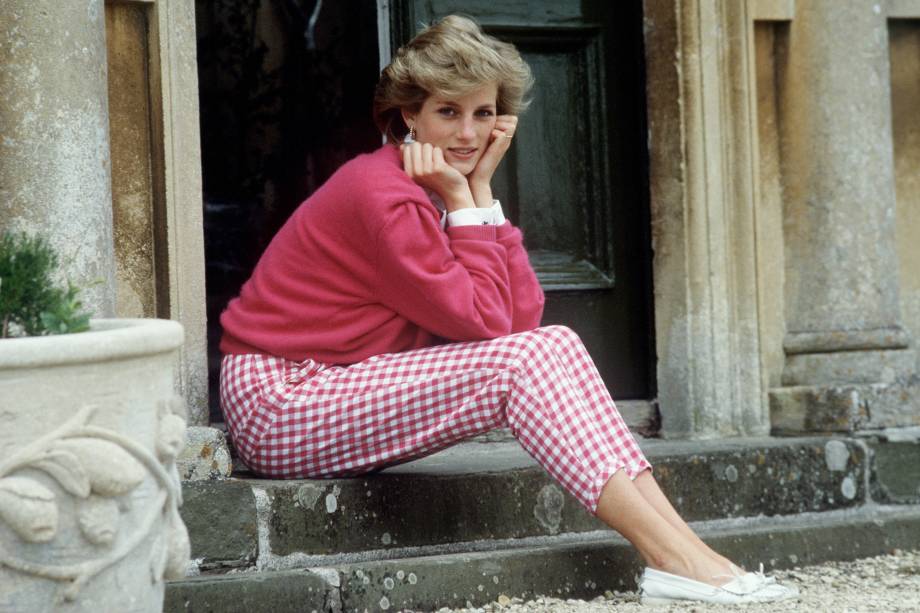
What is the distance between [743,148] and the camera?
176 inches

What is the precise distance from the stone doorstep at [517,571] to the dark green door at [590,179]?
2.94 ft

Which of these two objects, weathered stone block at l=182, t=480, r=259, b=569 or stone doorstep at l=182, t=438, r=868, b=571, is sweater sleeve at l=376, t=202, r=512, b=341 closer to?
stone doorstep at l=182, t=438, r=868, b=571

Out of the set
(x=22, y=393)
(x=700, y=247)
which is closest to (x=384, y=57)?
(x=700, y=247)

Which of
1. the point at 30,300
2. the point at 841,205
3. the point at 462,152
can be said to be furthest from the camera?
the point at 841,205

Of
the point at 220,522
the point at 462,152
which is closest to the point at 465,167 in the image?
the point at 462,152

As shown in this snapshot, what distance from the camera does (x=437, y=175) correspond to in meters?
3.40

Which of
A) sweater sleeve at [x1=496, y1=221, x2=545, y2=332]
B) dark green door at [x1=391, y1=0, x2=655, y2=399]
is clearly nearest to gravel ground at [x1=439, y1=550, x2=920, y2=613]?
sweater sleeve at [x1=496, y1=221, x2=545, y2=332]

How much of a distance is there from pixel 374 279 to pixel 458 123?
47cm

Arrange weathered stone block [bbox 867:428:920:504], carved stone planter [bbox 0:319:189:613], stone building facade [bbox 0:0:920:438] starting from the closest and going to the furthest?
carved stone planter [bbox 0:319:189:613]
weathered stone block [bbox 867:428:920:504]
stone building facade [bbox 0:0:920:438]

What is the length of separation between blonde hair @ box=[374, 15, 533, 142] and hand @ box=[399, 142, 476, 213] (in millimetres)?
151

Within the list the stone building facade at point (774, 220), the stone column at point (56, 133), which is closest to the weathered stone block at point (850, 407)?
the stone building facade at point (774, 220)

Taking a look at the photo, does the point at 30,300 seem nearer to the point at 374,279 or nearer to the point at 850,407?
the point at 374,279

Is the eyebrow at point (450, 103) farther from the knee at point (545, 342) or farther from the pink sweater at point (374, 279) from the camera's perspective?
the knee at point (545, 342)

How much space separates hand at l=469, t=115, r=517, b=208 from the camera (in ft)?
11.7
